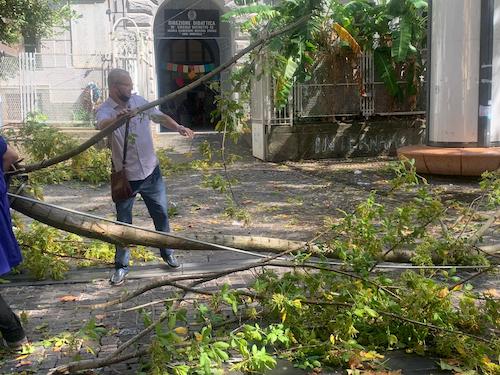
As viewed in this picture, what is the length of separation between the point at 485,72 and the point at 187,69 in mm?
12196

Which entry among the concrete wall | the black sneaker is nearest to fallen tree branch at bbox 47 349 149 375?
the black sneaker

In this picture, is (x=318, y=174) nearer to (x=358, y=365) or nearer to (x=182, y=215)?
(x=182, y=215)

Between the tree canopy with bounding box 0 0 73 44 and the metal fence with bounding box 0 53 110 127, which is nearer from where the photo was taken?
the metal fence with bounding box 0 53 110 127

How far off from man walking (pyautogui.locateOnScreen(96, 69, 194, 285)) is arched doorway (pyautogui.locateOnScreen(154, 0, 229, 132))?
14.4 m

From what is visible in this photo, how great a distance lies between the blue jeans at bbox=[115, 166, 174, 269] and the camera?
5473 millimetres

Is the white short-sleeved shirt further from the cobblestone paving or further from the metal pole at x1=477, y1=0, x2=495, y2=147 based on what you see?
the metal pole at x1=477, y1=0, x2=495, y2=147

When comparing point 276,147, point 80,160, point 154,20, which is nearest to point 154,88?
point 154,20

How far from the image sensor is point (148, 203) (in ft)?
18.5

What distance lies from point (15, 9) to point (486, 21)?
11784 mm

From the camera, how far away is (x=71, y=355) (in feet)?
12.7

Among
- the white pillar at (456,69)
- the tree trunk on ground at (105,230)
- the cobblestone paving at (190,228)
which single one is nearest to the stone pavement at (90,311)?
the cobblestone paving at (190,228)

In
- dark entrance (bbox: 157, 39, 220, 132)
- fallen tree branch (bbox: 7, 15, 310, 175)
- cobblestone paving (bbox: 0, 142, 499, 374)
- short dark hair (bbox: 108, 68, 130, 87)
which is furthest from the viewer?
dark entrance (bbox: 157, 39, 220, 132)

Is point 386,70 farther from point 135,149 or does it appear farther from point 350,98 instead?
point 135,149

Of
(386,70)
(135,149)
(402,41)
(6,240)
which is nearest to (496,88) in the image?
(402,41)
